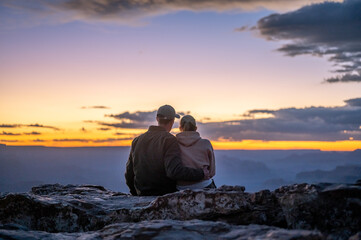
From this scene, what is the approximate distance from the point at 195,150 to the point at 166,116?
107cm

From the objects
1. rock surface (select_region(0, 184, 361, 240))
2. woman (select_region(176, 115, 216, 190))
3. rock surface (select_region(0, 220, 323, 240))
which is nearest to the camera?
rock surface (select_region(0, 220, 323, 240))

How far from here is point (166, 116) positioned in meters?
9.11

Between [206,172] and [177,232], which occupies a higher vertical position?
[206,172]

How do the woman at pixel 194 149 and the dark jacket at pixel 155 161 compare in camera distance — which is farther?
the woman at pixel 194 149

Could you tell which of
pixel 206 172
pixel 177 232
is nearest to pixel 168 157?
pixel 206 172

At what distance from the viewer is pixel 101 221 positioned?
6223 millimetres

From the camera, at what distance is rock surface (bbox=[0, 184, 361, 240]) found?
4079mm

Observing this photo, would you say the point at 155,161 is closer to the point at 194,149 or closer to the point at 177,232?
the point at 194,149

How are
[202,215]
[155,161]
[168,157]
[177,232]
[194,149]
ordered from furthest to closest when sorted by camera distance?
[194,149] → [155,161] → [168,157] → [202,215] → [177,232]

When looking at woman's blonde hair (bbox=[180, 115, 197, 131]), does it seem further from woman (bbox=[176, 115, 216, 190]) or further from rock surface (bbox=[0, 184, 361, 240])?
rock surface (bbox=[0, 184, 361, 240])

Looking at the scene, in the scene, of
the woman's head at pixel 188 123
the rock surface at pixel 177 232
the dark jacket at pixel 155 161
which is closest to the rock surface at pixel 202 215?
the rock surface at pixel 177 232

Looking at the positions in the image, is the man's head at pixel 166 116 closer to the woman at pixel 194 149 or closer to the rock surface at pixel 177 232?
the woman at pixel 194 149

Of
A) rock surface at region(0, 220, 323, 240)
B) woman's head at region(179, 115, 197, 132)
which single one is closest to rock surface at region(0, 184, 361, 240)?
rock surface at region(0, 220, 323, 240)

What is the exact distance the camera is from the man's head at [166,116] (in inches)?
358
